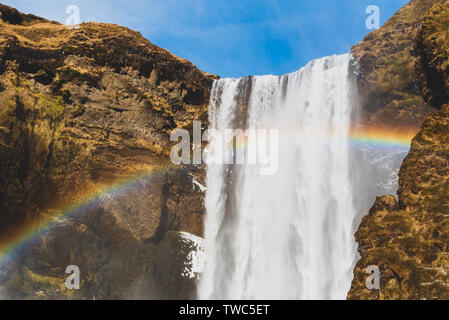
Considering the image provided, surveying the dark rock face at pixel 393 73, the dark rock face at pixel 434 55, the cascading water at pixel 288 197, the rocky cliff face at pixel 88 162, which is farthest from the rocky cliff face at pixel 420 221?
the rocky cliff face at pixel 88 162

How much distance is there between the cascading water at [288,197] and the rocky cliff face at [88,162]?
2.94 m

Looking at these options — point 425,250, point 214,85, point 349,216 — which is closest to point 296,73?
point 214,85

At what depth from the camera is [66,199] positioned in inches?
980

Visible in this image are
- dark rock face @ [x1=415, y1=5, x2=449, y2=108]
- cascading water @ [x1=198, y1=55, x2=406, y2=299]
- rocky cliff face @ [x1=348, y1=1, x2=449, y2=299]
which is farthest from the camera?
cascading water @ [x1=198, y1=55, x2=406, y2=299]

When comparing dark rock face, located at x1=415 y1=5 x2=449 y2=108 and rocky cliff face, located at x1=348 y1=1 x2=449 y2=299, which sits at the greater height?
dark rock face, located at x1=415 y1=5 x2=449 y2=108

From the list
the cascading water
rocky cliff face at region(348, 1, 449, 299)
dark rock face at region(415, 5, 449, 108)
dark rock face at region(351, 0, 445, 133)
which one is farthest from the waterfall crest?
dark rock face at region(415, 5, 449, 108)

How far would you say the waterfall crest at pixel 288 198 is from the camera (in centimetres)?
2386

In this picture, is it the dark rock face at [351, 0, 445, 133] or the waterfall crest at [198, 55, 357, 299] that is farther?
the dark rock face at [351, 0, 445, 133]

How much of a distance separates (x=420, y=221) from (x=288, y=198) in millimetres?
11511

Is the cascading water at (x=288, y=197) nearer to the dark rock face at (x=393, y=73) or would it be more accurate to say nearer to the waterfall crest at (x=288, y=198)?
the waterfall crest at (x=288, y=198)

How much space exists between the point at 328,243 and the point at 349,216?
2.40m

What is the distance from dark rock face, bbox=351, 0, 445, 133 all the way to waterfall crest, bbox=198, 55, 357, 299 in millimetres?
1382

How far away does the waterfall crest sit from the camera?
2386 centimetres

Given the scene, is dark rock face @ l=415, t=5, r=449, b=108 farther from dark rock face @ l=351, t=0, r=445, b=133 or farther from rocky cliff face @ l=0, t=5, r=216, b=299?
rocky cliff face @ l=0, t=5, r=216, b=299
